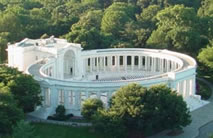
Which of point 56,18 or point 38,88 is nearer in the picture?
point 38,88

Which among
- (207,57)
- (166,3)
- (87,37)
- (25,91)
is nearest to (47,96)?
(25,91)

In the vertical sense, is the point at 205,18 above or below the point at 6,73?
above

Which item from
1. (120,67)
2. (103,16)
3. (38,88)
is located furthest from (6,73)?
(103,16)

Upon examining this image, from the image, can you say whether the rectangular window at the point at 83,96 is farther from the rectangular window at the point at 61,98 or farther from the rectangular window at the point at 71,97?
the rectangular window at the point at 61,98

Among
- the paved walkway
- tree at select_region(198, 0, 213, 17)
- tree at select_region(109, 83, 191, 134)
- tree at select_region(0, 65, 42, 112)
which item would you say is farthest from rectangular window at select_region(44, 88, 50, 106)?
tree at select_region(198, 0, 213, 17)

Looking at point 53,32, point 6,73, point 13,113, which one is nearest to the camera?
point 13,113

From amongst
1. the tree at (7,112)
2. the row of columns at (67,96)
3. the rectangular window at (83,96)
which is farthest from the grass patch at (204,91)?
the tree at (7,112)

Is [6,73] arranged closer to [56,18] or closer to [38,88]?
[38,88]
